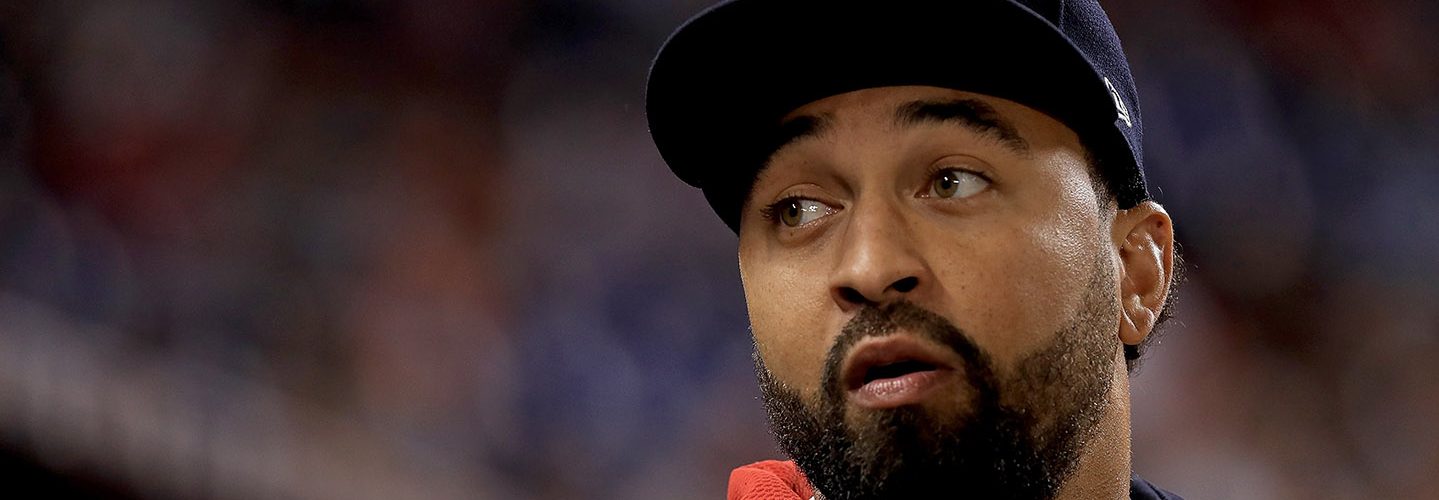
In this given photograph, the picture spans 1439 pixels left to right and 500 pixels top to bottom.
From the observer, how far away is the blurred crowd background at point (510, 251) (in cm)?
284

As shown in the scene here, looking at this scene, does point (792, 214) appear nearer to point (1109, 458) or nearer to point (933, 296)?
point (933, 296)

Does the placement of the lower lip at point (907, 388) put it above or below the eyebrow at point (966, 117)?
below

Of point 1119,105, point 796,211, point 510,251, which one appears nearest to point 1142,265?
point 1119,105

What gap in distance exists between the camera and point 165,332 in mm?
2830

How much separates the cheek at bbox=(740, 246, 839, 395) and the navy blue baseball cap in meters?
0.13

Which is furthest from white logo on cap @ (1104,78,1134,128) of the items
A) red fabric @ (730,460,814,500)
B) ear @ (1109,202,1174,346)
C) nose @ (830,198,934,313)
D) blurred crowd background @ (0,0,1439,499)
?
blurred crowd background @ (0,0,1439,499)

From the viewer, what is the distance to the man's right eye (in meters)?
1.35

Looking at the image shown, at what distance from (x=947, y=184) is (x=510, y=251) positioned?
1.87 meters

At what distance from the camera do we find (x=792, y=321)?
4.32 ft

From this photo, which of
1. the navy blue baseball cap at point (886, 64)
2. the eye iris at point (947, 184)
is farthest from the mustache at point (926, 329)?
the navy blue baseball cap at point (886, 64)

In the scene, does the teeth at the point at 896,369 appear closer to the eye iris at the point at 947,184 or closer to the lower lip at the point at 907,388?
the lower lip at the point at 907,388

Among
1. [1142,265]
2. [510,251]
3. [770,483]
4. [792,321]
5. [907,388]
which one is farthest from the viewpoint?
[510,251]

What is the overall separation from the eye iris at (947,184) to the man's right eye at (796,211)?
0.39 ft

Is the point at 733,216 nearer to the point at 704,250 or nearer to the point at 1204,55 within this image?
the point at 704,250
